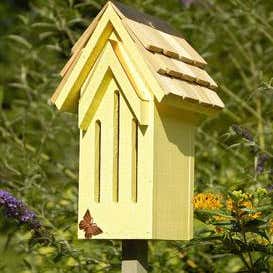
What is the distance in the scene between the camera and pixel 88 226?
3.48m

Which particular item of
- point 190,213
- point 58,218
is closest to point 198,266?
point 58,218

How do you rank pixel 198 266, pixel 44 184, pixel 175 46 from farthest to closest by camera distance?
pixel 44 184
pixel 198 266
pixel 175 46

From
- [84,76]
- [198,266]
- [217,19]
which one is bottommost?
[198,266]

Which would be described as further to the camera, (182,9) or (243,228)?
(182,9)

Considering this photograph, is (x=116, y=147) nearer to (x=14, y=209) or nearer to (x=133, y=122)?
(x=133, y=122)

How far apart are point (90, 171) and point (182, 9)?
2911mm

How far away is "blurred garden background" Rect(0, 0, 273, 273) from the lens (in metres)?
3.58

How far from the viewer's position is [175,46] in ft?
12.1

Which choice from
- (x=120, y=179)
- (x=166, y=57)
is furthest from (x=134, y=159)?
(x=166, y=57)

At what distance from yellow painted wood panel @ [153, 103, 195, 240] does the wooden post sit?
10 cm

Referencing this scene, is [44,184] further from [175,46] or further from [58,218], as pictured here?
[175,46]

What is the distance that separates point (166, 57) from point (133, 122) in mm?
266

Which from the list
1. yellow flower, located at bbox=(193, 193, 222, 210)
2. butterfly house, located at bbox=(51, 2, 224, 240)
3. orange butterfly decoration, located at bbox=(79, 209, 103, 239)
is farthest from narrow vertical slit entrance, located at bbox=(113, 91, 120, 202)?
yellow flower, located at bbox=(193, 193, 222, 210)

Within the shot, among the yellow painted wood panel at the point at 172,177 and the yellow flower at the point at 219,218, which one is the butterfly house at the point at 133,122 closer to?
the yellow painted wood panel at the point at 172,177
